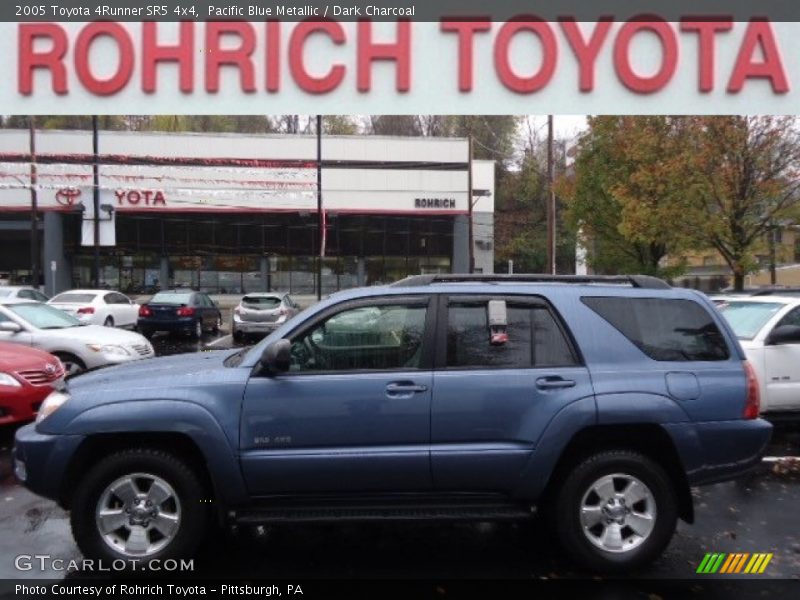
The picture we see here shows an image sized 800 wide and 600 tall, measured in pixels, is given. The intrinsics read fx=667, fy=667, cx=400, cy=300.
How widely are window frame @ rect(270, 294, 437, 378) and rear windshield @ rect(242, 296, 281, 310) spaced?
14.9 meters

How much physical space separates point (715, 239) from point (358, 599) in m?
16.9

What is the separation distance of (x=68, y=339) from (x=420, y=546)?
7.00 meters

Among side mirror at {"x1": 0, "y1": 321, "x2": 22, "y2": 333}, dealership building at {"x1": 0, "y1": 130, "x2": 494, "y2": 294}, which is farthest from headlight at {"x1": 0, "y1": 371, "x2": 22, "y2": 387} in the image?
dealership building at {"x1": 0, "y1": 130, "x2": 494, "y2": 294}

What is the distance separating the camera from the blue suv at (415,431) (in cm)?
399

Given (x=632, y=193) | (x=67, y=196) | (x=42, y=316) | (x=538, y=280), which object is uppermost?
(x=67, y=196)

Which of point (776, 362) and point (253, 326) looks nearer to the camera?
point (776, 362)

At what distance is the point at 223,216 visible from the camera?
1391 inches

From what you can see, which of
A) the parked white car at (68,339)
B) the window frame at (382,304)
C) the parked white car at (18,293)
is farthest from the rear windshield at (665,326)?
the parked white car at (18,293)

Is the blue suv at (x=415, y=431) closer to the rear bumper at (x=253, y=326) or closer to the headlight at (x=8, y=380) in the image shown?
the headlight at (x=8, y=380)

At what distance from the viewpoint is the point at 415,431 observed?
13.2 ft

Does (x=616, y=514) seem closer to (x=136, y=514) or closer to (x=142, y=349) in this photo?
(x=136, y=514)

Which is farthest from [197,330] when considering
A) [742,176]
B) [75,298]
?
[742,176]

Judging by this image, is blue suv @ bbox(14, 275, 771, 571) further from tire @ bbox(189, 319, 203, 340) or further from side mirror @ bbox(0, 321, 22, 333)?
tire @ bbox(189, 319, 203, 340)

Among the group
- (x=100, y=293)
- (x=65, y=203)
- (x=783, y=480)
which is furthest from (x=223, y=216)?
(x=783, y=480)
